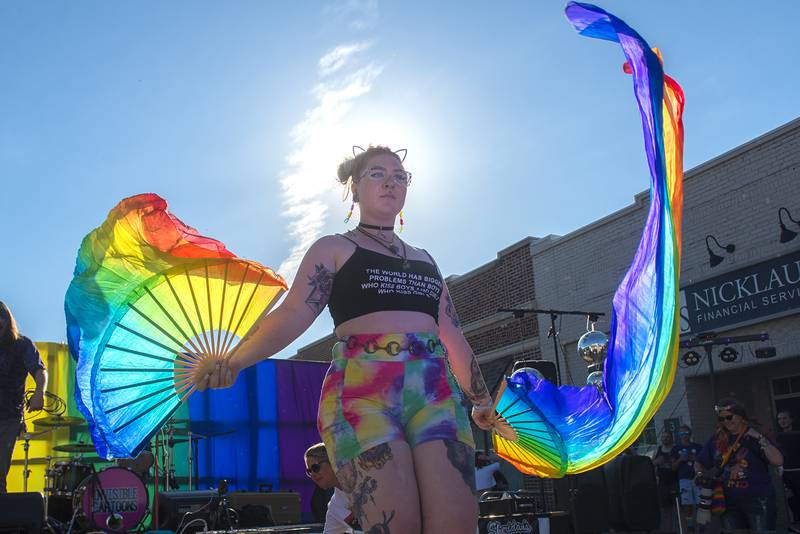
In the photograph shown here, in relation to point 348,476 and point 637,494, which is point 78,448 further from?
point 348,476

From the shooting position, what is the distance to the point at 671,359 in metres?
3.43

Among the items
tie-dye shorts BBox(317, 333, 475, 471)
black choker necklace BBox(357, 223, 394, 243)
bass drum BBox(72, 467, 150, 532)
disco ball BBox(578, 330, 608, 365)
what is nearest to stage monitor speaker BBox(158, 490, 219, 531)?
bass drum BBox(72, 467, 150, 532)

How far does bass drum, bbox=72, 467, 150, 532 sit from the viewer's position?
781cm

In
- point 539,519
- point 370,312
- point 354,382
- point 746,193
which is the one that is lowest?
point 539,519

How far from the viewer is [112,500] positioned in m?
8.02

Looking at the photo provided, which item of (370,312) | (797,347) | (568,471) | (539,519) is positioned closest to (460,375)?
(370,312)

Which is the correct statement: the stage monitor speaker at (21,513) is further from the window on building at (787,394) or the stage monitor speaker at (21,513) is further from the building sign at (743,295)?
the window on building at (787,394)

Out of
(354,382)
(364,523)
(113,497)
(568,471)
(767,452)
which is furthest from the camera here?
Result: (113,497)

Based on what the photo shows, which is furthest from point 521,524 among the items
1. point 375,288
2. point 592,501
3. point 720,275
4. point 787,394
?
point 787,394

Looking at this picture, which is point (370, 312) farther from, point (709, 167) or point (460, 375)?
point (709, 167)

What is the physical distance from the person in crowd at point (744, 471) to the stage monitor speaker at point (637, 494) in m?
1.65

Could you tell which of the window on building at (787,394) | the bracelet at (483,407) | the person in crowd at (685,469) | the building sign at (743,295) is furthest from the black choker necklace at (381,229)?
the window on building at (787,394)

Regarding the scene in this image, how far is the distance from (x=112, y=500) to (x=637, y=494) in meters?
6.04

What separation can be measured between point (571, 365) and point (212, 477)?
794cm
